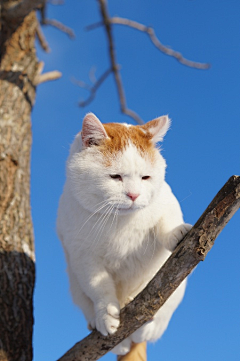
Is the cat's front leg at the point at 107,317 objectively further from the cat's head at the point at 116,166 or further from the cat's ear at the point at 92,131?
the cat's ear at the point at 92,131

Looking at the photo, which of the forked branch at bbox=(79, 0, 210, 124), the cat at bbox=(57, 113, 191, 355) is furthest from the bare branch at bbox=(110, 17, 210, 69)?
the cat at bbox=(57, 113, 191, 355)

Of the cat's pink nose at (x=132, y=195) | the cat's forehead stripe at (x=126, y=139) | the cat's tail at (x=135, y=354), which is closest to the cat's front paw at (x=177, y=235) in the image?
the cat's pink nose at (x=132, y=195)

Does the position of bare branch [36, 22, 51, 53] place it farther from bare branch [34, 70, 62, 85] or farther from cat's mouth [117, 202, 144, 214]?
cat's mouth [117, 202, 144, 214]

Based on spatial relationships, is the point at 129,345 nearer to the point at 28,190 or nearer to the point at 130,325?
the point at 130,325

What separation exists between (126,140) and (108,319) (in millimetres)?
885

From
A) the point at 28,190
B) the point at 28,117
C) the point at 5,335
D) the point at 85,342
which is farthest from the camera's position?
the point at 28,117

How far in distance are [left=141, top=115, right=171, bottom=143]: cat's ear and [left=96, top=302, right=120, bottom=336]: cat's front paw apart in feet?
2.88

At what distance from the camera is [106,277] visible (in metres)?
2.07

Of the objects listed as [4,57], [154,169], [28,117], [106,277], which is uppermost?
[4,57]

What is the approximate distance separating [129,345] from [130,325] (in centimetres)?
56

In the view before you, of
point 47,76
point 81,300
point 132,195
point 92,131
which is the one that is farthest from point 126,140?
point 47,76

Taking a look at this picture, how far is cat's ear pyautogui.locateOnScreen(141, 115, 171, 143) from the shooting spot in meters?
2.03

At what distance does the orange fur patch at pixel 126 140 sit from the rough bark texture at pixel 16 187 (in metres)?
1.14

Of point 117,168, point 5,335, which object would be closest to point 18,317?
point 5,335
